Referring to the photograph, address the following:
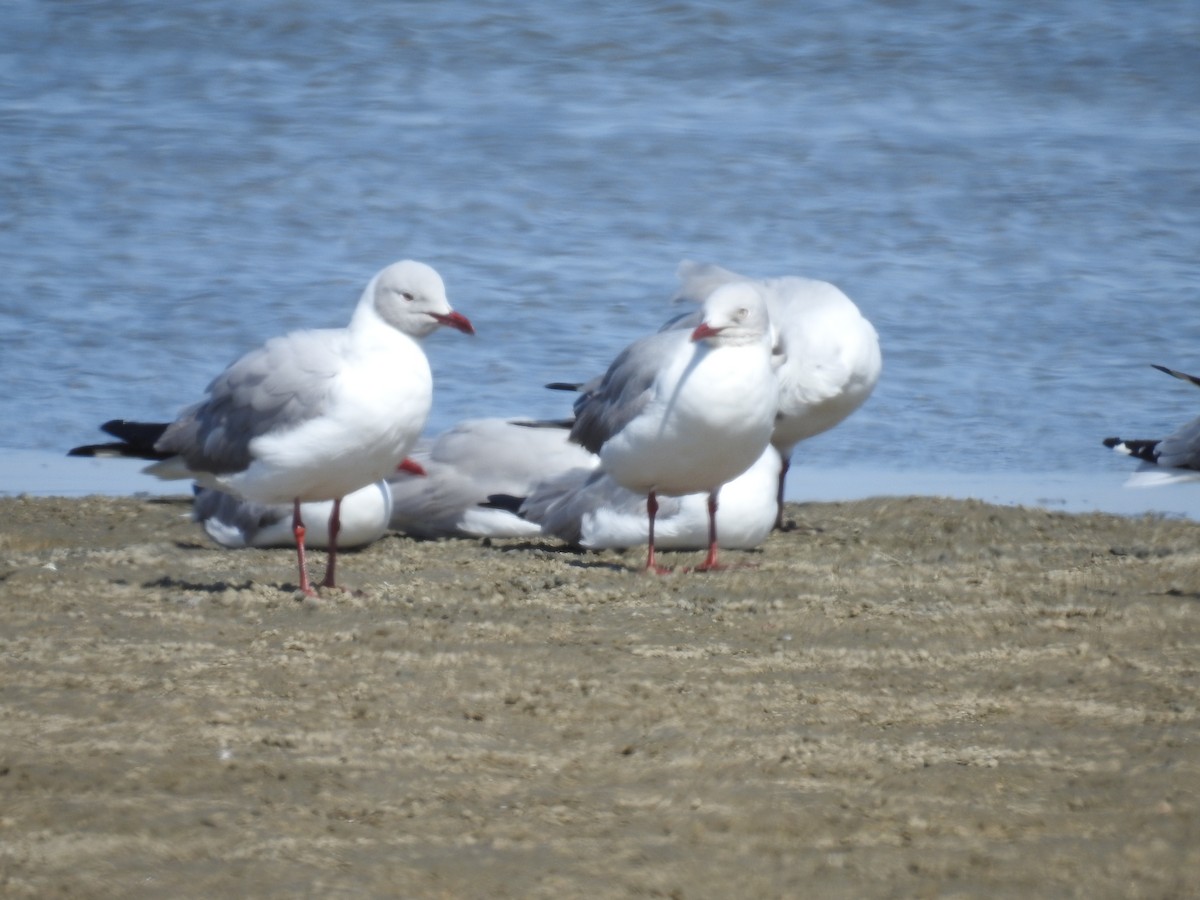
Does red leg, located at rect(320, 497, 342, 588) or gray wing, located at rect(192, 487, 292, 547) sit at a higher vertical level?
red leg, located at rect(320, 497, 342, 588)

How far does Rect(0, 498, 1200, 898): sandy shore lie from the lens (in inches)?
116

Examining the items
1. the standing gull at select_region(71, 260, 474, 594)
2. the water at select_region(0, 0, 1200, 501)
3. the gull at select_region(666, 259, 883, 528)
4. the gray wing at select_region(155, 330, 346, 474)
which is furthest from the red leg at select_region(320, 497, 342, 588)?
the water at select_region(0, 0, 1200, 501)

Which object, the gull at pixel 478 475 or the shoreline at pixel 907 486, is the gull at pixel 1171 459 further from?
the gull at pixel 478 475

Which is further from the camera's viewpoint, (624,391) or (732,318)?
(624,391)

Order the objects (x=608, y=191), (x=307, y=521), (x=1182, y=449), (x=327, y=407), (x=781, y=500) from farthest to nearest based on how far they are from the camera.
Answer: (x=608, y=191)
(x=781, y=500)
(x=1182, y=449)
(x=307, y=521)
(x=327, y=407)

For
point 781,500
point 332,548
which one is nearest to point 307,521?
point 332,548

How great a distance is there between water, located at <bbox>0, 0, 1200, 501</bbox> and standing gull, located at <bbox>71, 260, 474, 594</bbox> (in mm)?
3209

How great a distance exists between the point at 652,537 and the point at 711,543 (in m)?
0.20

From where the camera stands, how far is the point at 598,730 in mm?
3746

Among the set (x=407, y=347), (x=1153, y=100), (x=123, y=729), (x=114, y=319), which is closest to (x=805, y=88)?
(x=1153, y=100)

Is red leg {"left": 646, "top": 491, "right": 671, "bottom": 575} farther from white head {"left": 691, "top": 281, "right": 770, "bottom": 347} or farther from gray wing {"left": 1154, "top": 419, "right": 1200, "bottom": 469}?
gray wing {"left": 1154, "top": 419, "right": 1200, "bottom": 469}

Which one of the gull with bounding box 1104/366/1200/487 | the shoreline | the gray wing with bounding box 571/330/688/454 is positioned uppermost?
the gray wing with bounding box 571/330/688/454

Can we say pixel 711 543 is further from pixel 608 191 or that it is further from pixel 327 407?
pixel 608 191

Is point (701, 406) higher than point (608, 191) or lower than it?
higher
